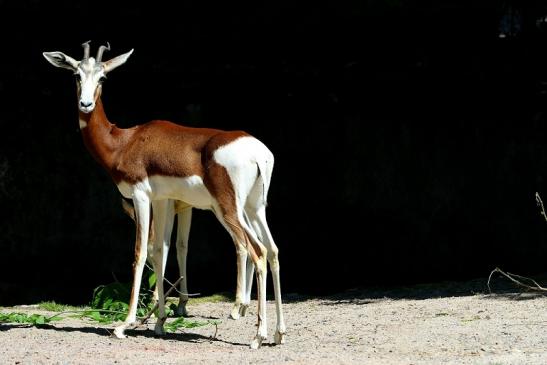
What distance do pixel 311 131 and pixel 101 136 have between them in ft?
17.4

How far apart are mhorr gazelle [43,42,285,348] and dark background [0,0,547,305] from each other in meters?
4.20

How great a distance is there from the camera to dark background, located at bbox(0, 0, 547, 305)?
39.7ft

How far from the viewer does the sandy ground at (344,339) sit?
20.9 ft

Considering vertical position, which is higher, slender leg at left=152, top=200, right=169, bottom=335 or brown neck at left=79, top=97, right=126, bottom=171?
brown neck at left=79, top=97, right=126, bottom=171

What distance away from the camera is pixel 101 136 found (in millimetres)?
7938

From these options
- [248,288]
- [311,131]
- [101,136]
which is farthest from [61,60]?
[311,131]

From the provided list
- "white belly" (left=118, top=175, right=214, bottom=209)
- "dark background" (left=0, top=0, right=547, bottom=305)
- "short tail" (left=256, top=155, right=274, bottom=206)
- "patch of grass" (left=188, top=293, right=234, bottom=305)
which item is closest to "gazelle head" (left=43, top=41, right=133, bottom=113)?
"white belly" (left=118, top=175, right=214, bottom=209)

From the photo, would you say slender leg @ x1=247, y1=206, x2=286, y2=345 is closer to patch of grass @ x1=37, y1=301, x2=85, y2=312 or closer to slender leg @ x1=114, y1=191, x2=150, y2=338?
slender leg @ x1=114, y1=191, x2=150, y2=338

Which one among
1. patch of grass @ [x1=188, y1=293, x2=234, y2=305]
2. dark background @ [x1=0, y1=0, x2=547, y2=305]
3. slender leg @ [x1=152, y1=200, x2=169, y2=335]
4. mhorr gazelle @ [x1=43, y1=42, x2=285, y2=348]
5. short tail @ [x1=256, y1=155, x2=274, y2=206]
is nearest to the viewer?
mhorr gazelle @ [x1=43, y1=42, x2=285, y2=348]

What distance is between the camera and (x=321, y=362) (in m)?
6.18

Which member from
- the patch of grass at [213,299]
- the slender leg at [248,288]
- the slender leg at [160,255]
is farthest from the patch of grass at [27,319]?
the patch of grass at [213,299]

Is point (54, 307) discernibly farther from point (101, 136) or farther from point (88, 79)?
point (88, 79)

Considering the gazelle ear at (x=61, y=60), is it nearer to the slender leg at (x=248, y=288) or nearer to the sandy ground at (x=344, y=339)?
the sandy ground at (x=344, y=339)

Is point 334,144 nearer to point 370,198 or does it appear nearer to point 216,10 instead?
point 370,198
